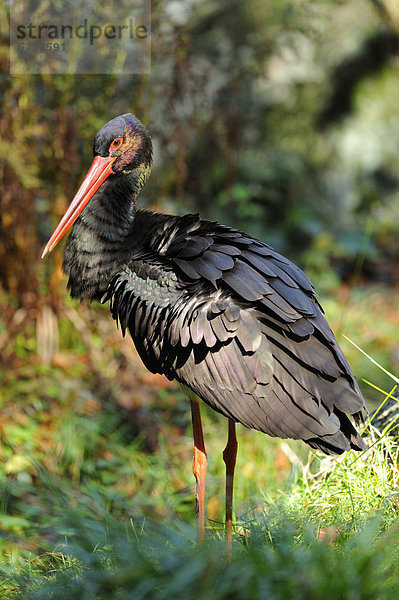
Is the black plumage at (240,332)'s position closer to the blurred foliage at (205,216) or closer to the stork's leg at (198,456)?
the stork's leg at (198,456)

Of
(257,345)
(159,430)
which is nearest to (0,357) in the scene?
(159,430)

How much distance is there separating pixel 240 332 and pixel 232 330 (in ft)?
0.10

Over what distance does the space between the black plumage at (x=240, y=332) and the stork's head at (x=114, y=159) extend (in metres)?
0.44

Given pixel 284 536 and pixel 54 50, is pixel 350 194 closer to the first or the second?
pixel 54 50

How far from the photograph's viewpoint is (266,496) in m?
3.13

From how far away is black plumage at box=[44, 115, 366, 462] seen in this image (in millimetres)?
2502

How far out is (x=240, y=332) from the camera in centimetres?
252

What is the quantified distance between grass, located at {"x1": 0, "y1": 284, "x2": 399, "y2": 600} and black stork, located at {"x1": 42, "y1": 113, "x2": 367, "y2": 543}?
10.9 inches

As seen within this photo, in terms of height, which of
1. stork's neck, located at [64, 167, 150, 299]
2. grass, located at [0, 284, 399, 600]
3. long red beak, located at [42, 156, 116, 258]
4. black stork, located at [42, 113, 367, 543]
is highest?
long red beak, located at [42, 156, 116, 258]

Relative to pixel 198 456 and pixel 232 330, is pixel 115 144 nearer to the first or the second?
pixel 232 330

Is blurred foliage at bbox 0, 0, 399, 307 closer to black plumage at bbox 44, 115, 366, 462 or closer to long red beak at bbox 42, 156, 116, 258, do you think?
long red beak at bbox 42, 156, 116, 258

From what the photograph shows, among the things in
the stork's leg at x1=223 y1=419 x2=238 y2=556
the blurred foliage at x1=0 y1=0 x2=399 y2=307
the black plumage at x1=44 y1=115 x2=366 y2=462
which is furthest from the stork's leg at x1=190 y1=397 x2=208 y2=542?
the blurred foliage at x1=0 y1=0 x2=399 y2=307

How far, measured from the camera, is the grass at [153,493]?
→ 1999mm

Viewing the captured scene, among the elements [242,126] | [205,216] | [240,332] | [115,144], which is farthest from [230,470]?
[242,126]
